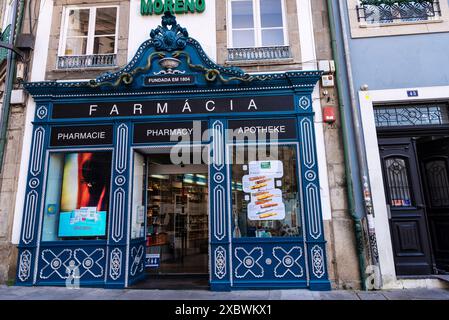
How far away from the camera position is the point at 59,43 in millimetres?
7273

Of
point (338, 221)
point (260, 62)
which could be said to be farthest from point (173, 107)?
point (338, 221)

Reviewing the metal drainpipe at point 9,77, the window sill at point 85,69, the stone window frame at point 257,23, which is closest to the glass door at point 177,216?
the window sill at point 85,69

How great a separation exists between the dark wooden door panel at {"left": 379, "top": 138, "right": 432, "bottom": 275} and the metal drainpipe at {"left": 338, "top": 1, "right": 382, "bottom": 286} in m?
0.51

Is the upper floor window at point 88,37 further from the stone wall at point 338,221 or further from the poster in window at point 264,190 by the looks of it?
the stone wall at point 338,221

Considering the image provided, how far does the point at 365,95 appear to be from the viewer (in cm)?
642

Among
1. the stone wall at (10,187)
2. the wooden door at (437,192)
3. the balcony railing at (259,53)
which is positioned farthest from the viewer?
the balcony railing at (259,53)

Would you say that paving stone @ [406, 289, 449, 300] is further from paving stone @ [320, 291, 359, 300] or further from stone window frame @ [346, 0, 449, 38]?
stone window frame @ [346, 0, 449, 38]

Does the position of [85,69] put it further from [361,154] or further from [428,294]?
[428,294]

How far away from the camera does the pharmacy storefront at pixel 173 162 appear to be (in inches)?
236

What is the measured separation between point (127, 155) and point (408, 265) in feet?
19.3

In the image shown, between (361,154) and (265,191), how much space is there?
201cm

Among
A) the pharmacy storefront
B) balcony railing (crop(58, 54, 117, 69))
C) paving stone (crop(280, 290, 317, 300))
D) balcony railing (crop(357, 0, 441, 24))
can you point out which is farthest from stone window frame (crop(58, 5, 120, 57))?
paving stone (crop(280, 290, 317, 300))

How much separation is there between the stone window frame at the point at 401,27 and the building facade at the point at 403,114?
2 cm

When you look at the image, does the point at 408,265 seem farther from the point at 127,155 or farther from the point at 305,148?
the point at 127,155
